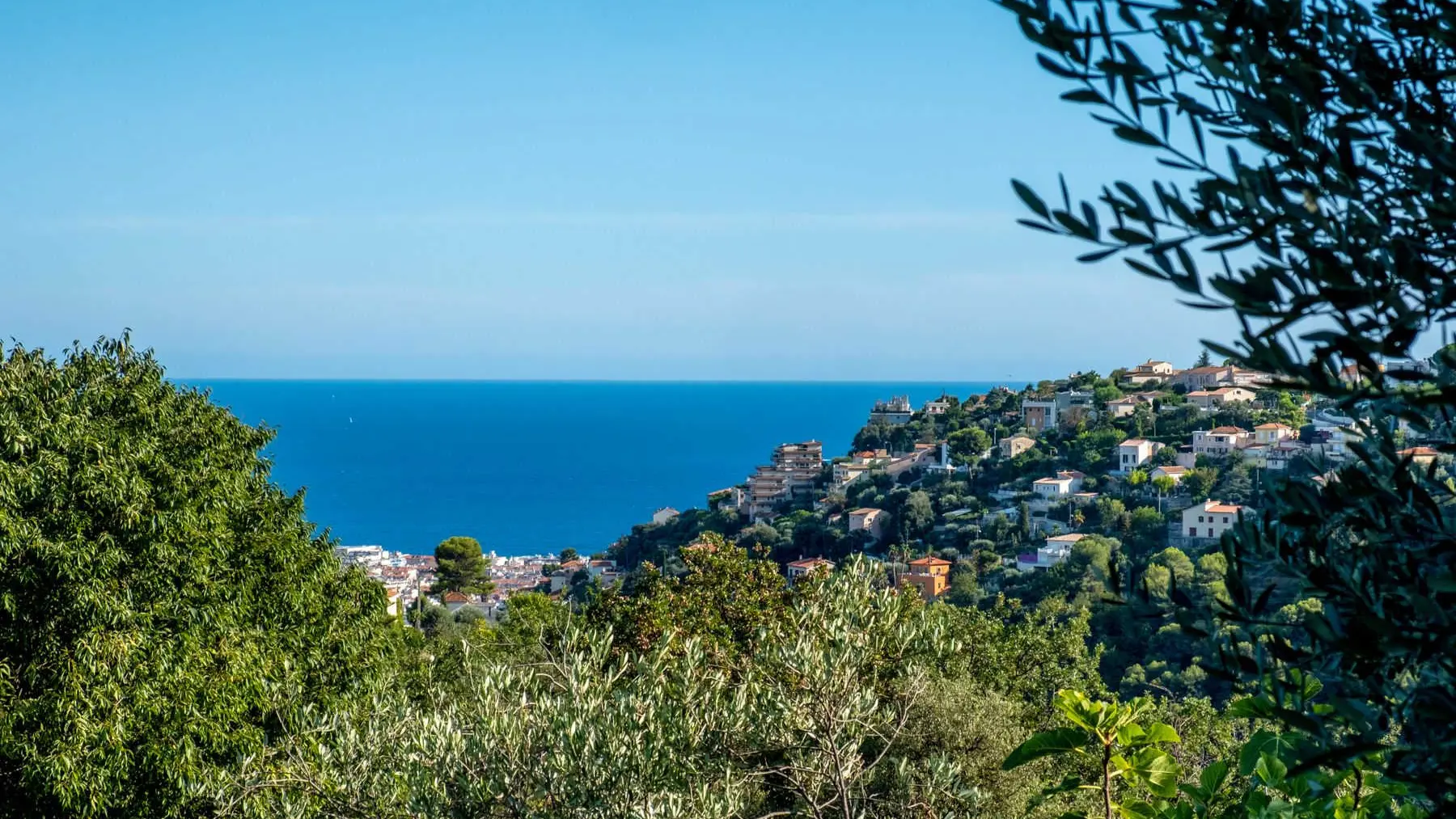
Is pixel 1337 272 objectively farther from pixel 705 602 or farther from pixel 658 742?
pixel 705 602

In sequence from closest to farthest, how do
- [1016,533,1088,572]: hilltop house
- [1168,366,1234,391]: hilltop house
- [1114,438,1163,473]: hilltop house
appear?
[1016,533,1088,572]: hilltop house
[1114,438,1163,473]: hilltop house
[1168,366,1234,391]: hilltop house

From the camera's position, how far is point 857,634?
7.13 meters

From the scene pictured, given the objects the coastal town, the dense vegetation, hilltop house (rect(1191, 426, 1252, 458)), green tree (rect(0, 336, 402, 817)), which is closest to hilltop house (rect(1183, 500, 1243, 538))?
the coastal town

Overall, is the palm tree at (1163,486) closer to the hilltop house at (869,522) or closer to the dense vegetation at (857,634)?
the hilltop house at (869,522)

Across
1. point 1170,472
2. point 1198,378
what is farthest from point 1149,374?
point 1170,472

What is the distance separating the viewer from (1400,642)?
1.36m

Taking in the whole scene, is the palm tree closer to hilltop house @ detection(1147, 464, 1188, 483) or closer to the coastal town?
the coastal town

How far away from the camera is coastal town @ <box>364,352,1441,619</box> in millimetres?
57656

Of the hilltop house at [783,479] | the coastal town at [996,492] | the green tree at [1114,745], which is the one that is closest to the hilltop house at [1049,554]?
the coastal town at [996,492]

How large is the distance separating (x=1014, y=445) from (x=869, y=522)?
1907cm

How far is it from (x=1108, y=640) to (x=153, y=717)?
33.4 meters

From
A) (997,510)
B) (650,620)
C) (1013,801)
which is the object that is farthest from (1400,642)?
(997,510)

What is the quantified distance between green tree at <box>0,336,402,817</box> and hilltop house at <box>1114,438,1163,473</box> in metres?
65.8

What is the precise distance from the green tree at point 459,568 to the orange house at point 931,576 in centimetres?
2577
